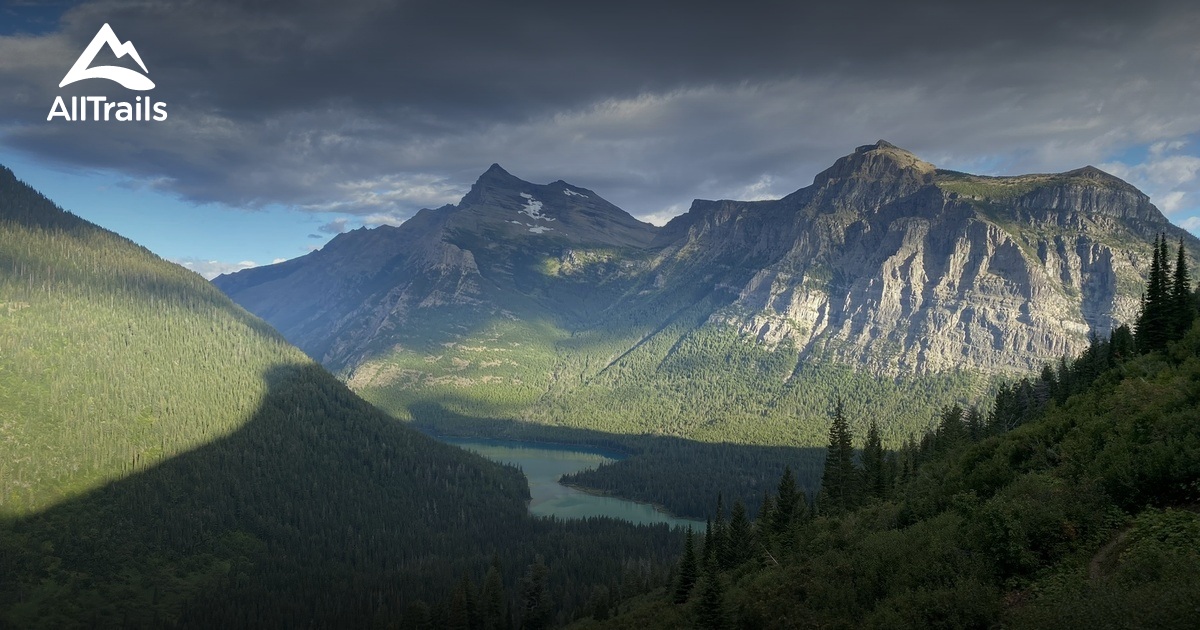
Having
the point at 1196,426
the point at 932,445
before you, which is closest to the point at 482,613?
the point at 932,445

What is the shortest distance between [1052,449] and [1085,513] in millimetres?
12515

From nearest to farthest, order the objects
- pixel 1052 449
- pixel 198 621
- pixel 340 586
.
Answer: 1. pixel 1052 449
2. pixel 198 621
3. pixel 340 586

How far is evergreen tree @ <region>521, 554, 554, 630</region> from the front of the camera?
108000 mm

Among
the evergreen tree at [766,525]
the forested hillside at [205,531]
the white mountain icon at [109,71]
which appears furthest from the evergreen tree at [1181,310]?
the white mountain icon at [109,71]

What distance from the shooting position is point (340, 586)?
137625mm

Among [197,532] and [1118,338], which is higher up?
[1118,338]

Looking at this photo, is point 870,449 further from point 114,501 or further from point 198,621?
point 114,501

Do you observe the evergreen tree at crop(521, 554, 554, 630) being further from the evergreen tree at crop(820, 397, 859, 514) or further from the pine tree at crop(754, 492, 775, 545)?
the evergreen tree at crop(820, 397, 859, 514)

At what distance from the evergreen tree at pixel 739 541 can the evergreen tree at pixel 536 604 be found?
136 feet

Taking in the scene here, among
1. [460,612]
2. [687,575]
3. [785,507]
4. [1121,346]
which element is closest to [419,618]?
[460,612]

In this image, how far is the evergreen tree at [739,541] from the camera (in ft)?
262

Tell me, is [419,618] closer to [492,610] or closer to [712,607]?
[492,610]

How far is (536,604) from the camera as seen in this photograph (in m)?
113

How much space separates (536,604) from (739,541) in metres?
47.3
